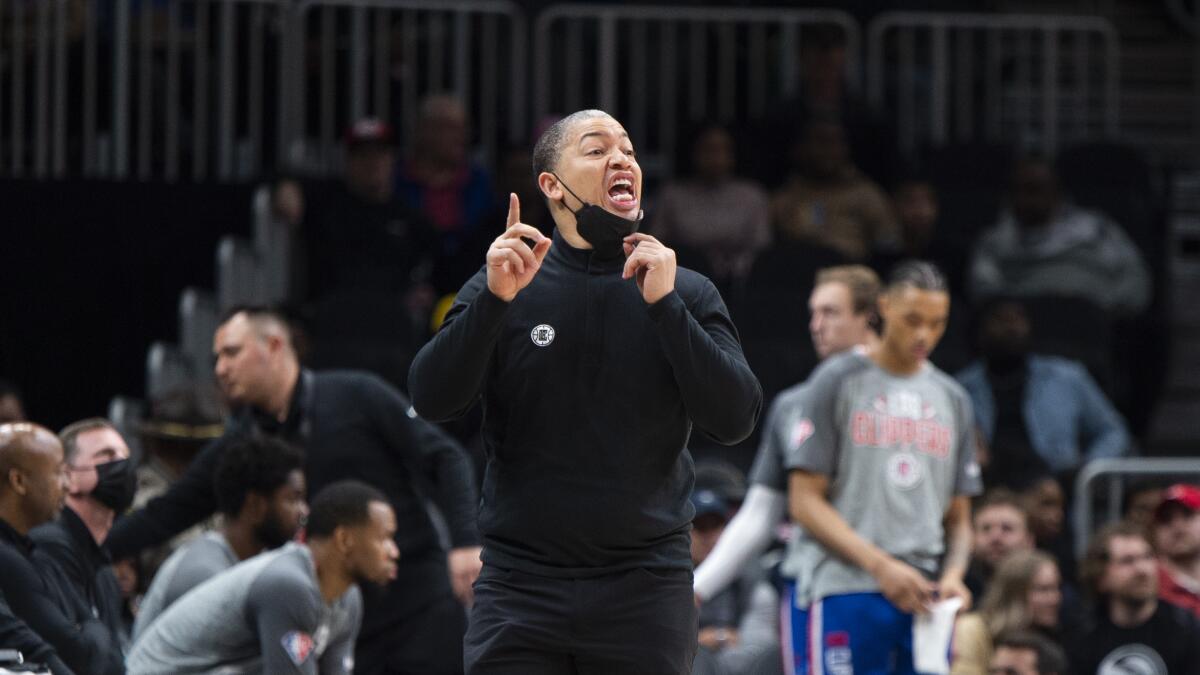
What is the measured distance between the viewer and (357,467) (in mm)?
7496

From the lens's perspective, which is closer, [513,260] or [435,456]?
[513,260]

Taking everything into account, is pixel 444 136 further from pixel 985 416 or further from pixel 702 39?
pixel 985 416

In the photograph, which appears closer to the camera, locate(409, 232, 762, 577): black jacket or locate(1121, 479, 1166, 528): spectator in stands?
locate(409, 232, 762, 577): black jacket

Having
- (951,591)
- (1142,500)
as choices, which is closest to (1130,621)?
(1142,500)

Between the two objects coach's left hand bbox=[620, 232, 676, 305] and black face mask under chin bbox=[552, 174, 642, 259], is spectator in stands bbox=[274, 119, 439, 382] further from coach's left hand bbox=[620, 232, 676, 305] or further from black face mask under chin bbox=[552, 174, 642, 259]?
coach's left hand bbox=[620, 232, 676, 305]

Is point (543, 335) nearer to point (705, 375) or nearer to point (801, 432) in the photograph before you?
point (705, 375)

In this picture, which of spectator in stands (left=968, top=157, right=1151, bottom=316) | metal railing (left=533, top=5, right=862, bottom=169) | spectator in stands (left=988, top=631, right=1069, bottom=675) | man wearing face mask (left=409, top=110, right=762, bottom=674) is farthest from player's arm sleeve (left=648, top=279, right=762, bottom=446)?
metal railing (left=533, top=5, right=862, bottom=169)

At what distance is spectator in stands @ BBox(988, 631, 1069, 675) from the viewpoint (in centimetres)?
886

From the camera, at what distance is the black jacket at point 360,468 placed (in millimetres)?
7387

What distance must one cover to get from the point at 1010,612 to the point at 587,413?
4806 mm

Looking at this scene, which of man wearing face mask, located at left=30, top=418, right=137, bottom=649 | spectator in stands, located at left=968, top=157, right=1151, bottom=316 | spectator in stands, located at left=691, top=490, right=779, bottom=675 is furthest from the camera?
spectator in stands, located at left=968, top=157, right=1151, bottom=316

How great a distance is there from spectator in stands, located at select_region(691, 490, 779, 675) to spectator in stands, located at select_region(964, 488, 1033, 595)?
971 millimetres

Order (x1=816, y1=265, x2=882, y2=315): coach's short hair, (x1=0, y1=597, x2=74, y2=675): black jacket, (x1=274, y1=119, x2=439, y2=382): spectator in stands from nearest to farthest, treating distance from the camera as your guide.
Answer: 1. (x1=0, y1=597, x2=74, y2=675): black jacket
2. (x1=816, y1=265, x2=882, y2=315): coach's short hair
3. (x1=274, y1=119, x2=439, y2=382): spectator in stands

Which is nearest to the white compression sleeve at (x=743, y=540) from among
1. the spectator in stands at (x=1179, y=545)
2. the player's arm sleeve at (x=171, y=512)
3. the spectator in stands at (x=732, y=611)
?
the spectator in stands at (x=732, y=611)
